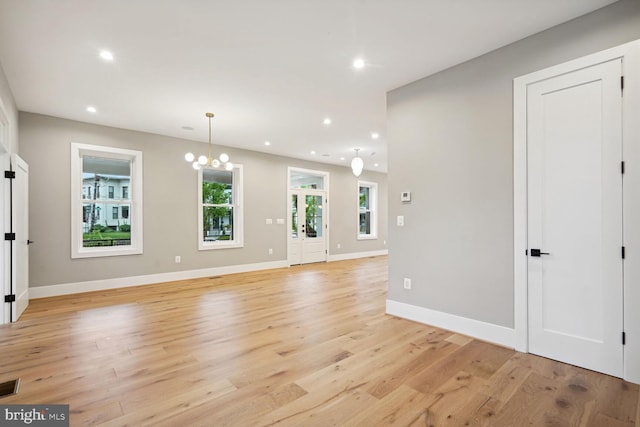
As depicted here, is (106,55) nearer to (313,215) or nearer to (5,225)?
(5,225)

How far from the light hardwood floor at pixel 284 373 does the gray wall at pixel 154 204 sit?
1.25 meters

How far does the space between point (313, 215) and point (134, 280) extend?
14.6ft

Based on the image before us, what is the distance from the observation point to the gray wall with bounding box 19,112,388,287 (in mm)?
4711

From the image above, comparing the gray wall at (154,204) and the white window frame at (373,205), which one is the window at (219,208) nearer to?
the gray wall at (154,204)

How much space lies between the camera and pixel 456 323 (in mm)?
3152

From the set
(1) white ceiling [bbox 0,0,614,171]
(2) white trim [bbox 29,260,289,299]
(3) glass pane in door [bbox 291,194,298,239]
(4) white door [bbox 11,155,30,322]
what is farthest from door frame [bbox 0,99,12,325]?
(3) glass pane in door [bbox 291,194,298,239]

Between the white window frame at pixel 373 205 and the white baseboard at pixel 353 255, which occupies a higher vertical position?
the white window frame at pixel 373 205

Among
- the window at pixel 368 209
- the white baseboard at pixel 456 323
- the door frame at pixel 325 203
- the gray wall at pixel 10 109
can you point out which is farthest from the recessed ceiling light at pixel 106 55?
the window at pixel 368 209

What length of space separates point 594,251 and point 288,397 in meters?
2.55

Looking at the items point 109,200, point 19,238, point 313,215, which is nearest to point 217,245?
point 109,200

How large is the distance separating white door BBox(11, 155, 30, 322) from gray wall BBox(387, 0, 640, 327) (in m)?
4.50

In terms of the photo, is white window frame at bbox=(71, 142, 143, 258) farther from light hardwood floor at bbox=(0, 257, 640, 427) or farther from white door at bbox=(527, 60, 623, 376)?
white door at bbox=(527, 60, 623, 376)

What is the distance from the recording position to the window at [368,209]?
9.78 m

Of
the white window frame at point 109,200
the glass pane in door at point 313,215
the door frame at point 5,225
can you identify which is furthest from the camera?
the glass pane in door at point 313,215
